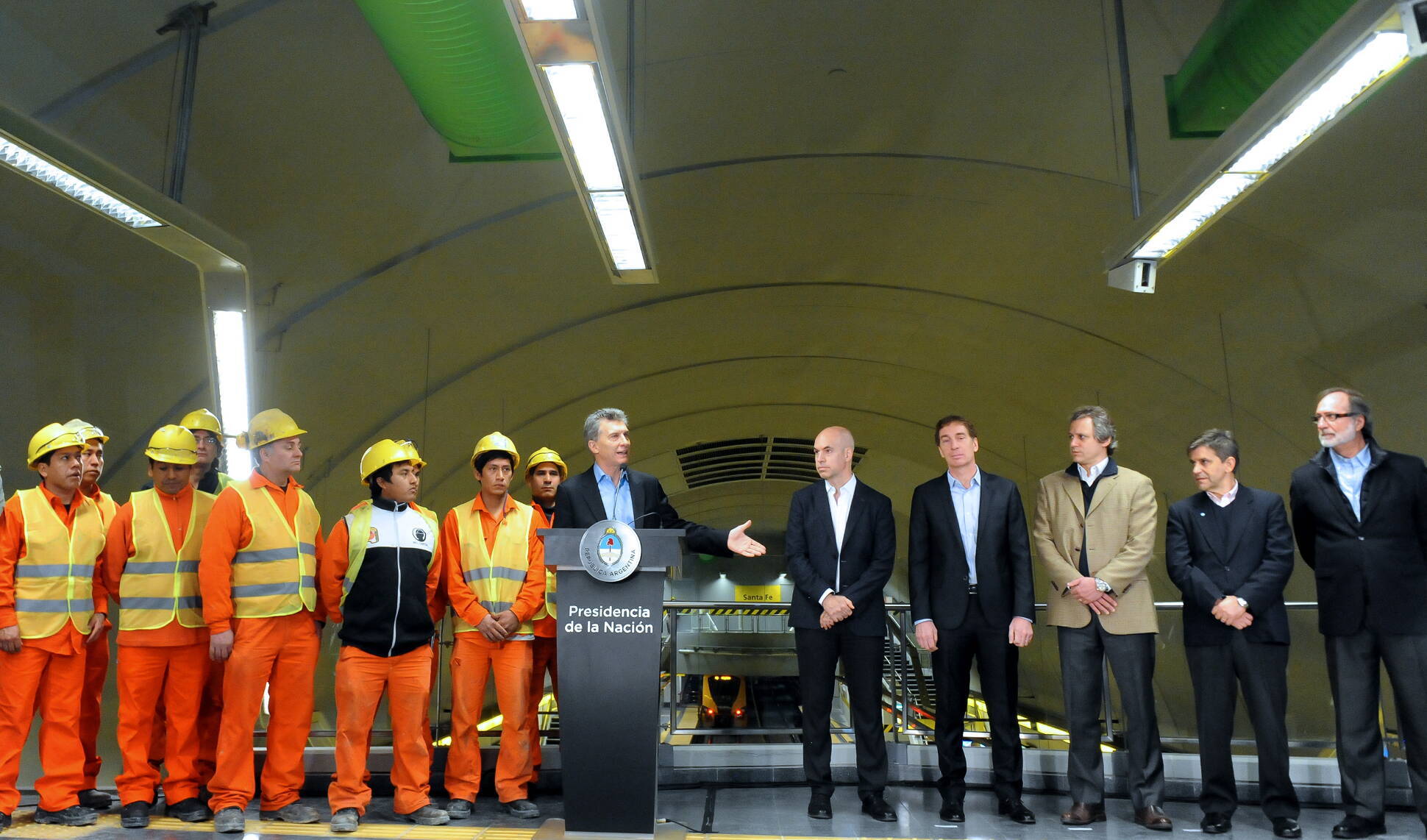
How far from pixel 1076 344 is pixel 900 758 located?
9011 mm

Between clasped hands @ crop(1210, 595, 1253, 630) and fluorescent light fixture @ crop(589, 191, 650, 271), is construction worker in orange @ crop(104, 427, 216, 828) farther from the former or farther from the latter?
clasped hands @ crop(1210, 595, 1253, 630)

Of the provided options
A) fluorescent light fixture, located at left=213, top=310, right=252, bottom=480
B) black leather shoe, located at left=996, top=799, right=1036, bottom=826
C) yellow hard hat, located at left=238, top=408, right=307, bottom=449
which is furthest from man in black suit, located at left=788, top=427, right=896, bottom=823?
fluorescent light fixture, located at left=213, top=310, right=252, bottom=480

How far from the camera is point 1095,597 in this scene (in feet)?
15.6

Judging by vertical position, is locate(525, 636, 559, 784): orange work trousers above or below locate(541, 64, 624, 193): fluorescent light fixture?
below

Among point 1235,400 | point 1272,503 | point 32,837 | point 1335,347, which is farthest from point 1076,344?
point 32,837

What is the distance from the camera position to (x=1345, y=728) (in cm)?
453

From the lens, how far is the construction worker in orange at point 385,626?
463 centimetres

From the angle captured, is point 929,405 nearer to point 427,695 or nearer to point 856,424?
point 856,424

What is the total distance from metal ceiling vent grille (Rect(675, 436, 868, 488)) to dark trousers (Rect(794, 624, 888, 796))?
17051 millimetres

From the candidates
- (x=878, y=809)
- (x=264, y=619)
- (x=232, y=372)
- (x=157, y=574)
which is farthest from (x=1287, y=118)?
(x=232, y=372)

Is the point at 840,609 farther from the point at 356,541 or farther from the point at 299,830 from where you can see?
the point at 299,830

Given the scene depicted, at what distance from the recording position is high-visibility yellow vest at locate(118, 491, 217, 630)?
4.68 metres

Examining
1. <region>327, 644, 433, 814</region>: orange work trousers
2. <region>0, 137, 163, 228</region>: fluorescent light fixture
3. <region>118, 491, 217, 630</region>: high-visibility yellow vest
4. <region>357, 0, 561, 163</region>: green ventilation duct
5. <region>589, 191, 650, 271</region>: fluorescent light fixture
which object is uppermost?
<region>357, 0, 561, 163</region>: green ventilation duct

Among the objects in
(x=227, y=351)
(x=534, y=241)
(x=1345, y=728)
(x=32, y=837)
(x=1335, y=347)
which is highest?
(x=534, y=241)
